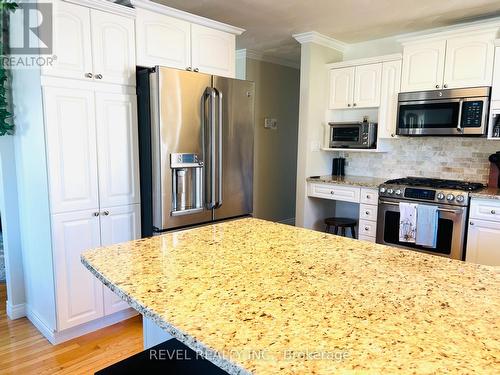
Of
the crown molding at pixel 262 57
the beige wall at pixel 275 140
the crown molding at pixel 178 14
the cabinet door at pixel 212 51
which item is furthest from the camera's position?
the beige wall at pixel 275 140

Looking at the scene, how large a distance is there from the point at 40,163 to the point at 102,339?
1.27 m

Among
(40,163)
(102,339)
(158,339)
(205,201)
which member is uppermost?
(40,163)

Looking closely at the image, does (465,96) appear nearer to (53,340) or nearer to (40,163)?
(40,163)

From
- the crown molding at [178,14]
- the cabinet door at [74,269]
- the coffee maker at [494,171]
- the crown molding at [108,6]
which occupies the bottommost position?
the cabinet door at [74,269]

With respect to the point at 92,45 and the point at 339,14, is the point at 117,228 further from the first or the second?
the point at 339,14

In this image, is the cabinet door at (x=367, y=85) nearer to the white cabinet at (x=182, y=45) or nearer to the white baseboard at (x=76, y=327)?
the white cabinet at (x=182, y=45)

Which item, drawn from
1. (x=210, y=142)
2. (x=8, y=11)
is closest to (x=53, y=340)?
(x=210, y=142)

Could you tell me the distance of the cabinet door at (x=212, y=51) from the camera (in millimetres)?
2861

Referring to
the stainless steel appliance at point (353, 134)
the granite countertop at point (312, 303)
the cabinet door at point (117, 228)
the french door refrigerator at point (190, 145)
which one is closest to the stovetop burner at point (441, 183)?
the stainless steel appliance at point (353, 134)

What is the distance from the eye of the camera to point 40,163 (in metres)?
2.26

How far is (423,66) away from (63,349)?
148 inches

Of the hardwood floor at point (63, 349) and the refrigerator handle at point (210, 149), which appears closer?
the hardwood floor at point (63, 349)

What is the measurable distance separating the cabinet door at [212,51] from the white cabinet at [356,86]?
141 centimetres

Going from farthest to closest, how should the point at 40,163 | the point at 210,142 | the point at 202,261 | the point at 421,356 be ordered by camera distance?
the point at 210,142
the point at 40,163
the point at 202,261
the point at 421,356
